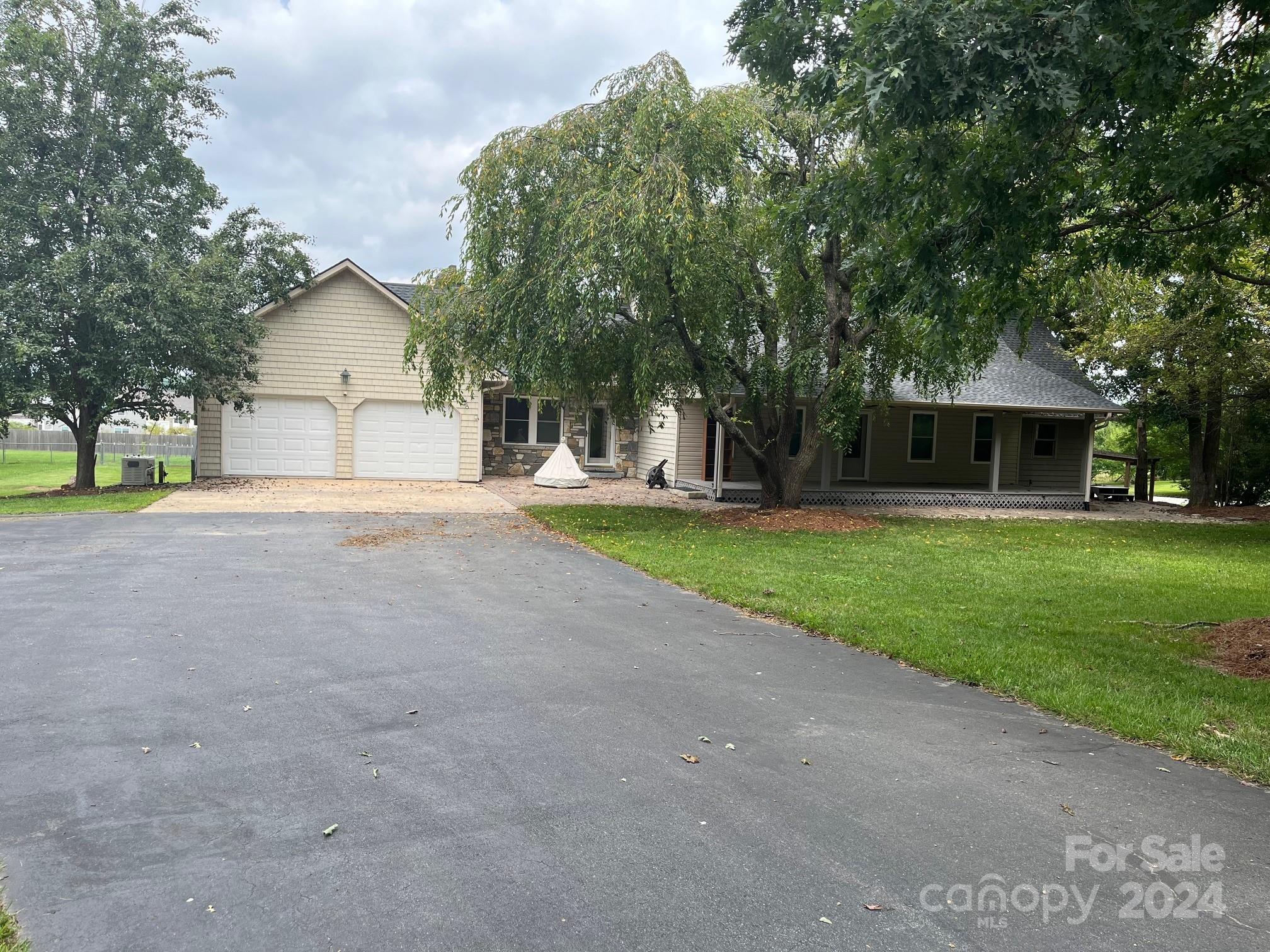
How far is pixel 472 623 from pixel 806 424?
10.9 m

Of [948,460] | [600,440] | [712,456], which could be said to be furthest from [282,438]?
[948,460]

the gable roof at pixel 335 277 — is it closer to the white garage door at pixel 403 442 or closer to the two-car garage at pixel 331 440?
the two-car garage at pixel 331 440

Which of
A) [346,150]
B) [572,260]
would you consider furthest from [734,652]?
[346,150]

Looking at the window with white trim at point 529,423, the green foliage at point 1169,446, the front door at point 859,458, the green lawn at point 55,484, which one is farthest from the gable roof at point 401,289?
the green foliage at point 1169,446

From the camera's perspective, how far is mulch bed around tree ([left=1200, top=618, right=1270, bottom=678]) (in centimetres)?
614

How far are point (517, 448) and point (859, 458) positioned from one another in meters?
10.2

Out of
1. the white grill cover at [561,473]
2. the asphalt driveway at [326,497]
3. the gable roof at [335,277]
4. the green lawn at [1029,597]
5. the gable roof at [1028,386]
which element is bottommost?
the green lawn at [1029,597]

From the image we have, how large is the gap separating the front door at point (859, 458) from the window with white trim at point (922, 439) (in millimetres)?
1258

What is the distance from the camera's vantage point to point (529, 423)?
25359mm

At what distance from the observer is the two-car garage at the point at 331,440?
2150 cm

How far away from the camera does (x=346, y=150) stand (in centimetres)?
2644

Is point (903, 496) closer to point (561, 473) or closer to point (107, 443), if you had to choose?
point (561, 473)

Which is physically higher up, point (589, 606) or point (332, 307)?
point (332, 307)

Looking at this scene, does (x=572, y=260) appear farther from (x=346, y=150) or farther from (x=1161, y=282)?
(x=346, y=150)
